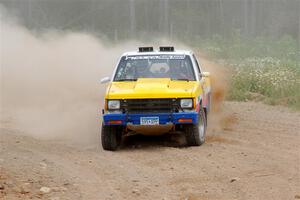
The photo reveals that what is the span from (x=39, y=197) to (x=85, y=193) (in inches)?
21.5

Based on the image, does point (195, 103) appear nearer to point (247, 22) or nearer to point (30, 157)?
point (30, 157)

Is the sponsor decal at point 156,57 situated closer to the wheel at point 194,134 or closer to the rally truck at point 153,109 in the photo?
the rally truck at point 153,109

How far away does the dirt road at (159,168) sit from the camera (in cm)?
824

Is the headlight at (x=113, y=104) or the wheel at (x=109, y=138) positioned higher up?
the headlight at (x=113, y=104)

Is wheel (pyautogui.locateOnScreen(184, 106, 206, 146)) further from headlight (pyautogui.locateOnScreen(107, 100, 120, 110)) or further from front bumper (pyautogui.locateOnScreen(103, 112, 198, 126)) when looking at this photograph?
headlight (pyautogui.locateOnScreen(107, 100, 120, 110))

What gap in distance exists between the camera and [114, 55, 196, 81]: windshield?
12336 millimetres

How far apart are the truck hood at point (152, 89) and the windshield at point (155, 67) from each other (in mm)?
299

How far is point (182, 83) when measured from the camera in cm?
1188

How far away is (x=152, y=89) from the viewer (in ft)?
37.3

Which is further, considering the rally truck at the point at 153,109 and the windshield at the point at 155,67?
the windshield at the point at 155,67

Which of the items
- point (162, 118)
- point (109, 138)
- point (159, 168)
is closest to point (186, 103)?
point (162, 118)

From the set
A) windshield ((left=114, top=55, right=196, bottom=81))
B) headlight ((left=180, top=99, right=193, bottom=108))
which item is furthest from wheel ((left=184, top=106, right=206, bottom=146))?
windshield ((left=114, top=55, right=196, bottom=81))

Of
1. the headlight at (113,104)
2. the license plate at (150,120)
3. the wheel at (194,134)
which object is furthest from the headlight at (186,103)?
the headlight at (113,104)

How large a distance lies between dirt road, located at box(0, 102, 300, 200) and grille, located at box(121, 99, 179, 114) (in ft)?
2.07
